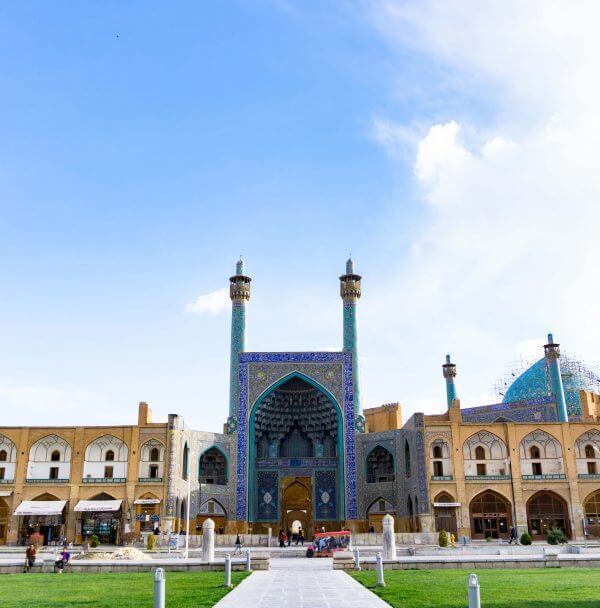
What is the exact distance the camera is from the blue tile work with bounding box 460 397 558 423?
39406 millimetres

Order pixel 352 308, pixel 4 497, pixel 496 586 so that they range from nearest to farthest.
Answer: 1. pixel 496 586
2. pixel 4 497
3. pixel 352 308

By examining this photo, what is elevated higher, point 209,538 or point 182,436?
point 182,436

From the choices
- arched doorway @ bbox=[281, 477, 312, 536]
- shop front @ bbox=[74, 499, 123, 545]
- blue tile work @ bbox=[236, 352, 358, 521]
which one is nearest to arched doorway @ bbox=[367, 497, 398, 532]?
blue tile work @ bbox=[236, 352, 358, 521]

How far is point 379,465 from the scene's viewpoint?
38.2 metres

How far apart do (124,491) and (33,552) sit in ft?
50.1

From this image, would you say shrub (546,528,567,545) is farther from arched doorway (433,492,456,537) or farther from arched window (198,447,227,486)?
arched window (198,447,227,486)

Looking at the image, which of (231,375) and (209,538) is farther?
(231,375)

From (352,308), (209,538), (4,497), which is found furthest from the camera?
(352,308)

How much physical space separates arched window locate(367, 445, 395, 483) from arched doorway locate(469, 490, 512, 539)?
5188 millimetres

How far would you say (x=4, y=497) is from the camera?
32469 mm

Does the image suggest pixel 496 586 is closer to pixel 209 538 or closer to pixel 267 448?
pixel 209 538

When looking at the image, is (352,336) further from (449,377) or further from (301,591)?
(301,591)

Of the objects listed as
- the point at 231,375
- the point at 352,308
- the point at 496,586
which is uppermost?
the point at 352,308

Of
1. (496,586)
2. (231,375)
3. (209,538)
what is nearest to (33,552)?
(209,538)
